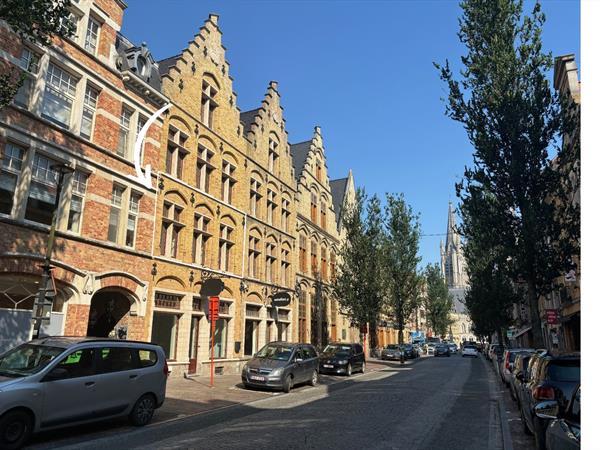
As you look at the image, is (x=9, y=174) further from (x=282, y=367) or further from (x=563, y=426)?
(x=563, y=426)

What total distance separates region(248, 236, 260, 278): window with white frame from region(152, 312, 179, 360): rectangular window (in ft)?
23.1

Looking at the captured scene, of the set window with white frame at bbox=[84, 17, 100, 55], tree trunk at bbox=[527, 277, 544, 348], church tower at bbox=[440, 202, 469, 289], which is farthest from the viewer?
church tower at bbox=[440, 202, 469, 289]

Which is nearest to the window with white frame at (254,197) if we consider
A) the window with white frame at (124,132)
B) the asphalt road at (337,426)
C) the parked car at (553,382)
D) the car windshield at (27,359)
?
the window with white frame at (124,132)

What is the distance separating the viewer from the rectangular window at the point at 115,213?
Result: 16.5m

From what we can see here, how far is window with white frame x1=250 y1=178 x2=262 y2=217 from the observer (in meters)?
26.6

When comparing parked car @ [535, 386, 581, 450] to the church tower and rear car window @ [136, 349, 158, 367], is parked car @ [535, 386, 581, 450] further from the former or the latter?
the church tower

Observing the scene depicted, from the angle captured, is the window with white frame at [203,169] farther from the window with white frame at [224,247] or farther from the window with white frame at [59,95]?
the window with white frame at [59,95]

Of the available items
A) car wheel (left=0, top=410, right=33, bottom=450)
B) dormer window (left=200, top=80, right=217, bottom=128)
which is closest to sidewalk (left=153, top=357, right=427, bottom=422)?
car wheel (left=0, top=410, right=33, bottom=450)

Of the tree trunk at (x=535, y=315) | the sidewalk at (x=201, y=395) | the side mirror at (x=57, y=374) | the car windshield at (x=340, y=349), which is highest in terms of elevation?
the tree trunk at (x=535, y=315)

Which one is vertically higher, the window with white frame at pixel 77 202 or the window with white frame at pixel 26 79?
the window with white frame at pixel 26 79

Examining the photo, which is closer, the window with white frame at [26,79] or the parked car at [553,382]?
the parked car at [553,382]

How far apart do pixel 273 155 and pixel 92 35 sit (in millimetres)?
15082

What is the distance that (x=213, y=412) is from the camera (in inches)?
452

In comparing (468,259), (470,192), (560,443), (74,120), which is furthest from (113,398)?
(468,259)
